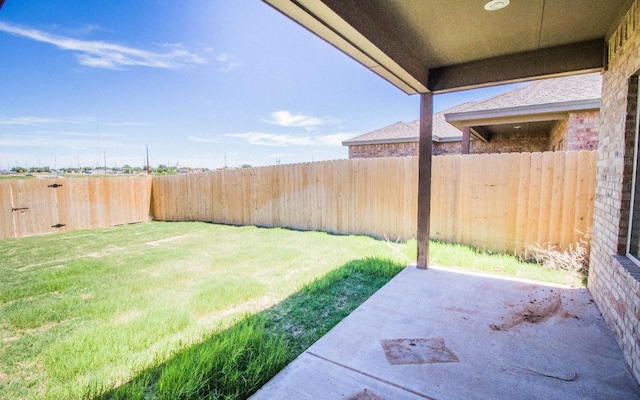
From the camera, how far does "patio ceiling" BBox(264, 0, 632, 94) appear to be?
2252mm

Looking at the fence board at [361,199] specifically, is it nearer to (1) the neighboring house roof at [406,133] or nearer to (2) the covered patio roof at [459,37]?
(2) the covered patio roof at [459,37]

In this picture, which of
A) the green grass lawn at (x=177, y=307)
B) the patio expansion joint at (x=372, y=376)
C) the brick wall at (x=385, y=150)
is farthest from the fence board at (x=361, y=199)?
the brick wall at (x=385, y=150)

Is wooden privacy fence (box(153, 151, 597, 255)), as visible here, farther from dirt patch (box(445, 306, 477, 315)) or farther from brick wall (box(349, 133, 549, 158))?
brick wall (box(349, 133, 549, 158))

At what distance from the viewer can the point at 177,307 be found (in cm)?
329

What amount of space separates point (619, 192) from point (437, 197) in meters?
3.39

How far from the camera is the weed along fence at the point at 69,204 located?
28.4 feet

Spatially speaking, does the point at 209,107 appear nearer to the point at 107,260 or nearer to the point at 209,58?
the point at 209,58

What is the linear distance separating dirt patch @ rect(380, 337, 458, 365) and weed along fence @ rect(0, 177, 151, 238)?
1154 cm

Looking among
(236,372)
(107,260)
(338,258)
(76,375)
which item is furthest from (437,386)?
(107,260)

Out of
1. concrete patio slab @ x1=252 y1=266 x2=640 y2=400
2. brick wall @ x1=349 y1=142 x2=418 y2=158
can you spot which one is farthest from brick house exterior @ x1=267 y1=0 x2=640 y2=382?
brick wall @ x1=349 y1=142 x2=418 y2=158

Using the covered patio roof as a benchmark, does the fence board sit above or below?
below

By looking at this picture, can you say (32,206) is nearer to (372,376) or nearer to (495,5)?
(372,376)

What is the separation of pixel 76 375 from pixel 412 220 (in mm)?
5781

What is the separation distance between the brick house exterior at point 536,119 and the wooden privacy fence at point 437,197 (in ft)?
8.73
